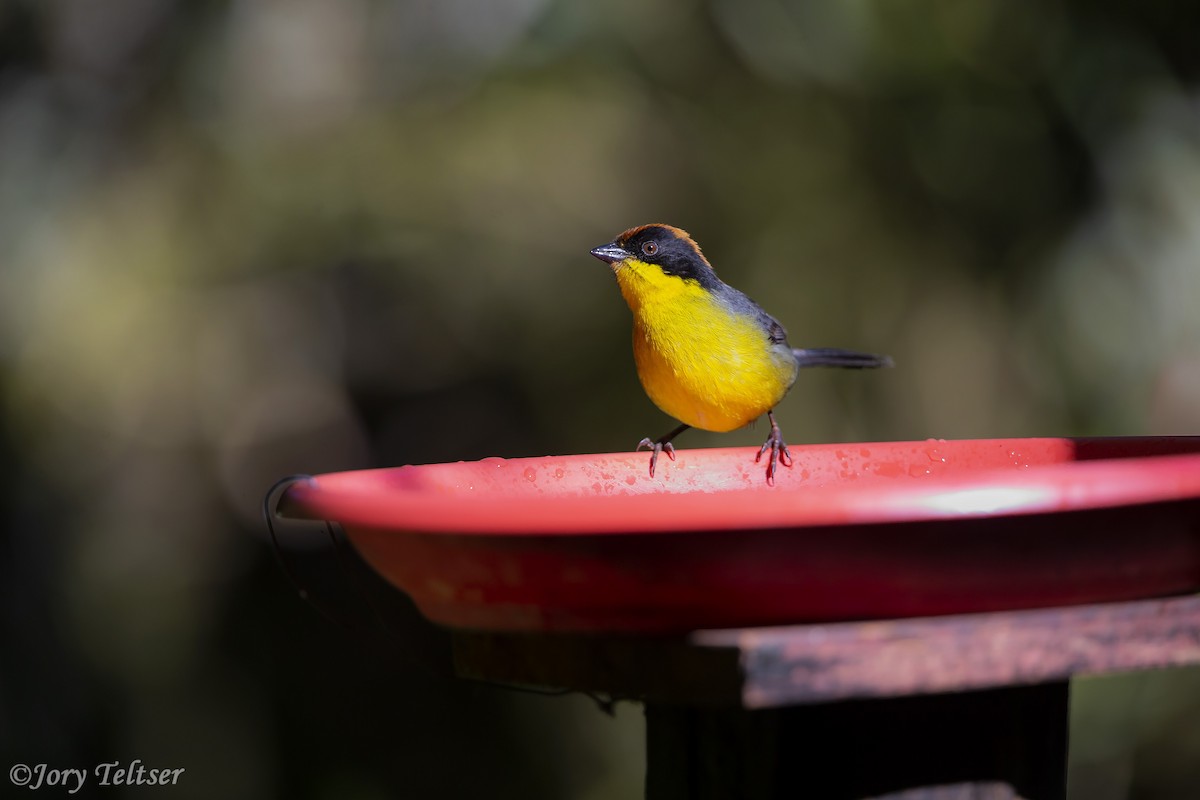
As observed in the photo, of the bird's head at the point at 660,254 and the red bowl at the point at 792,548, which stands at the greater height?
the bird's head at the point at 660,254

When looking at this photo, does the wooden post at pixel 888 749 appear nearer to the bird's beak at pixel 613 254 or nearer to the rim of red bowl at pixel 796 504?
the rim of red bowl at pixel 796 504

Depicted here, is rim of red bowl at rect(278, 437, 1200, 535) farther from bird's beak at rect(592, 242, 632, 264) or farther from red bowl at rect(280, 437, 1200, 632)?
bird's beak at rect(592, 242, 632, 264)

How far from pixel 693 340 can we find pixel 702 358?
0.05m

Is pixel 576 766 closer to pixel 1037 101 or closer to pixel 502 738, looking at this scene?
pixel 502 738

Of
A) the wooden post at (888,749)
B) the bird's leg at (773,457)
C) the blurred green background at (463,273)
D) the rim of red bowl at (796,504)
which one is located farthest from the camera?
the blurred green background at (463,273)

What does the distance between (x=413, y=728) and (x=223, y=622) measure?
2.40 feet

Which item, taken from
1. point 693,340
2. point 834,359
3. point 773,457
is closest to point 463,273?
point 834,359

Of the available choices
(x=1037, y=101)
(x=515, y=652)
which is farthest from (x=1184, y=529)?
(x=1037, y=101)

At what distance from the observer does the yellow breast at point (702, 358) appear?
8.55ft

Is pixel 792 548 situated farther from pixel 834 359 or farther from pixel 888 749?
pixel 834 359

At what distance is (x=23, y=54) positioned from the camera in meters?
4.78

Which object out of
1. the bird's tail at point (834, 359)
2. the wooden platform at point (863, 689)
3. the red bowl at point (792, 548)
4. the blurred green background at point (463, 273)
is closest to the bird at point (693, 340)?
the bird's tail at point (834, 359)

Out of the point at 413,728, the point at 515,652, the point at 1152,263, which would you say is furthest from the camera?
the point at 413,728

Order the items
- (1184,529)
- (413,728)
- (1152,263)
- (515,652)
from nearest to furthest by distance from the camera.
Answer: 1. (1184,529)
2. (515,652)
3. (1152,263)
4. (413,728)
